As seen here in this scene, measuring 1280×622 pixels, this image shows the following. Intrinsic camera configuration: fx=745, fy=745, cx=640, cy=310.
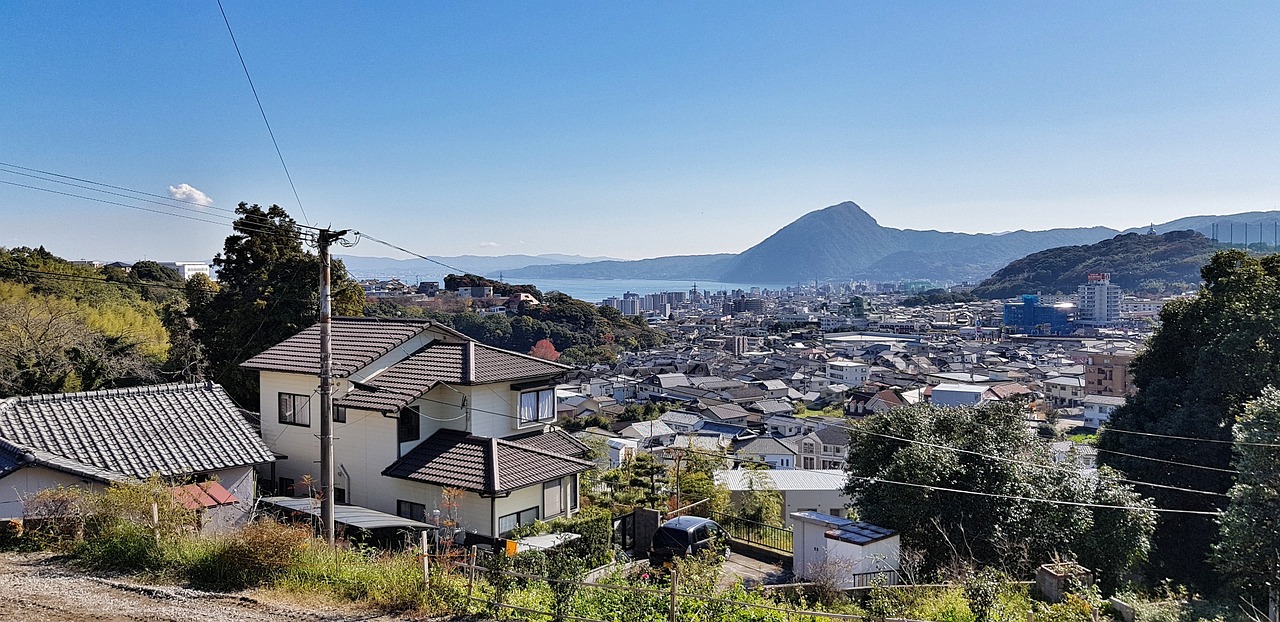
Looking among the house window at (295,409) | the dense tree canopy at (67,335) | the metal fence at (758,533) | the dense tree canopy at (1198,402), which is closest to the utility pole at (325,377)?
the house window at (295,409)

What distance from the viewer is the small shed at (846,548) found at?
8844 millimetres

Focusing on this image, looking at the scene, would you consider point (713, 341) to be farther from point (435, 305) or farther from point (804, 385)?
point (435, 305)

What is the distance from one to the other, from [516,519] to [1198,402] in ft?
44.2

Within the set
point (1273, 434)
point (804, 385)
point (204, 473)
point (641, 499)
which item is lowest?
point (804, 385)

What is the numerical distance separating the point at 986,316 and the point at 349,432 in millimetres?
122852

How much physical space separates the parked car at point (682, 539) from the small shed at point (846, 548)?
105 centimetres

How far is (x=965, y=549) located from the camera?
10.3m

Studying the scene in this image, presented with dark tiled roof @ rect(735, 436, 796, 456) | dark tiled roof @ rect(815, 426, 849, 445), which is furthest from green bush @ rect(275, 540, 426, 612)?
dark tiled roof @ rect(815, 426, 849, 445)

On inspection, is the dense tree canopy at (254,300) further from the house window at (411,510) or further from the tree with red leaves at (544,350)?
the tree with red leaves at (544,350)

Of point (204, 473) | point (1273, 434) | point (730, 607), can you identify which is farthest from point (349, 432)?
point (1273, 434)

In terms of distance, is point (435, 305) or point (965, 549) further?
point (435, 305)

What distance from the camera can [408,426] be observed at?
442 inches

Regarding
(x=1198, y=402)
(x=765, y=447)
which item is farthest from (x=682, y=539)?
(x=765, y=447)

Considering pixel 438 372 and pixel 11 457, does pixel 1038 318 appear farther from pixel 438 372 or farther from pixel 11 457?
pixel 11 457
